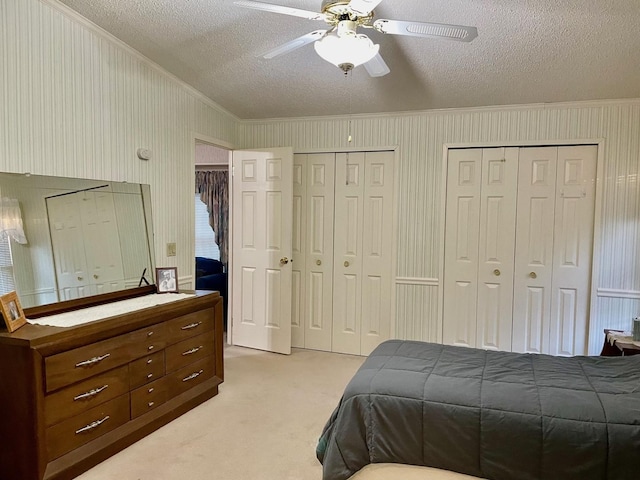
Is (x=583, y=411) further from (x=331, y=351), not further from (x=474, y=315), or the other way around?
(x=331, y=351)

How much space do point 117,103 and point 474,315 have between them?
3408 millimetres

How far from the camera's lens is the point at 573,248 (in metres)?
3.66

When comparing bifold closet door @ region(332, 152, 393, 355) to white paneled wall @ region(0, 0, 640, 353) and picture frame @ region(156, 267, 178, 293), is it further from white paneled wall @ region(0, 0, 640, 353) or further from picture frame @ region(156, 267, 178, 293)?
picture frame @ region(156, 267, 178, 293)

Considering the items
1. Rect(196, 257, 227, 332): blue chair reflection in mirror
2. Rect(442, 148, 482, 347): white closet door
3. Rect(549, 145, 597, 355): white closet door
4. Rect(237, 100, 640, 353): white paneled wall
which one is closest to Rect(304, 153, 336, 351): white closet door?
Rect(237, 100, 640, 353): white paneled wall

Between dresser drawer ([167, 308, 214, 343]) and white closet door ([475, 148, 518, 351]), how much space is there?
7.90 ft

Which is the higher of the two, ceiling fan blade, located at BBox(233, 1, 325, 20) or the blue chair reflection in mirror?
ceiling fan blade, located at BBox(233, 1, 325, 20)

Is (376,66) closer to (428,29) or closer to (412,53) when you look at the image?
(428,29)

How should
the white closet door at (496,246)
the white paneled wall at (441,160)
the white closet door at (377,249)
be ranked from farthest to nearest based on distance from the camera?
the white closet door at (377,249) < the white closet door at (496,246) < the white paneled wall at (441,160)

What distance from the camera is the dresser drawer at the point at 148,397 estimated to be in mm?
2512

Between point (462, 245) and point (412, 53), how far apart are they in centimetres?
184

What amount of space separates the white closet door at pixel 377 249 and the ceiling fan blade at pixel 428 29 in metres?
2.25

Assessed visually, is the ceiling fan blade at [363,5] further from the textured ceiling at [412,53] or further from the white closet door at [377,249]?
the white closet door at [377,249]

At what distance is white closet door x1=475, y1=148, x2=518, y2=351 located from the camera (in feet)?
12.4

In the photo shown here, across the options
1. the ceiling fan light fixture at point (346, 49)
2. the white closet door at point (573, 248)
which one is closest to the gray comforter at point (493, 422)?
the ceiling fan light fixture at point (346, 49)
